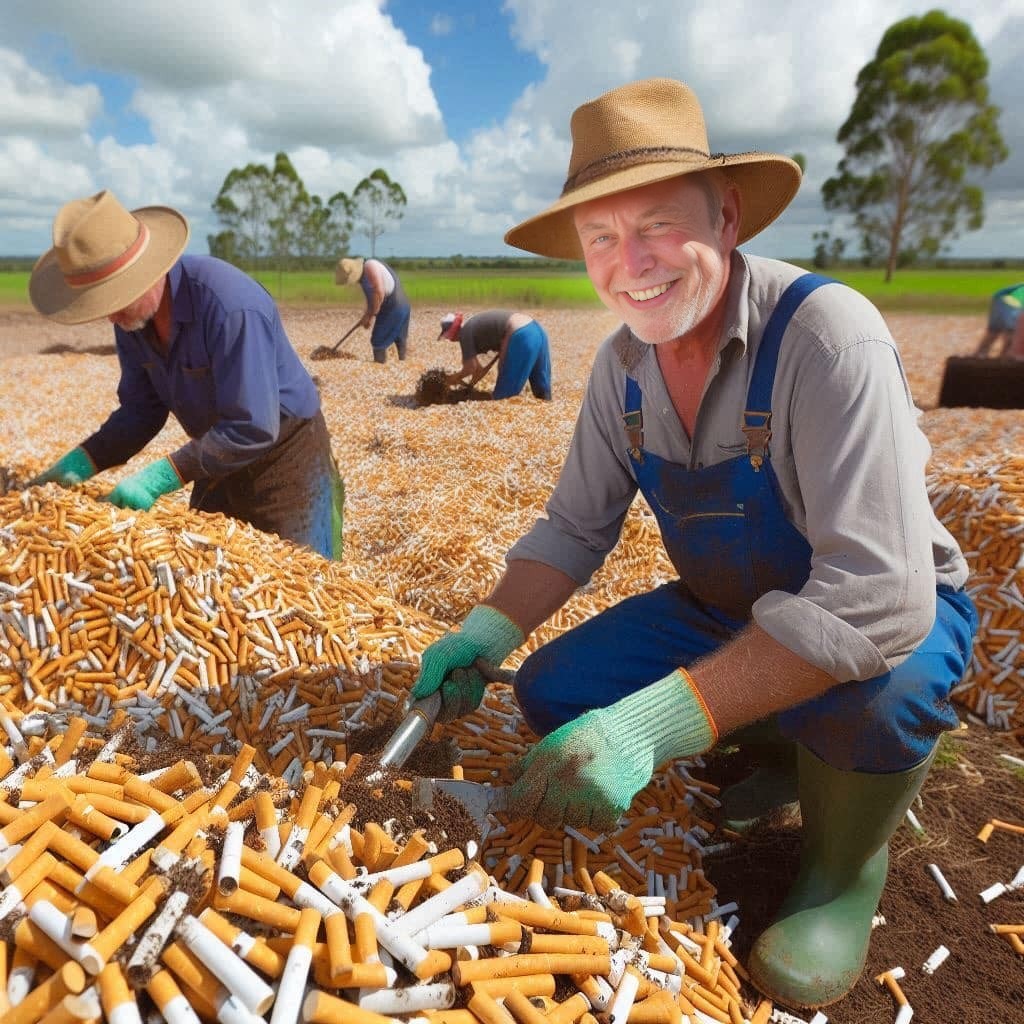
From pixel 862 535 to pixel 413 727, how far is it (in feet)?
4.21

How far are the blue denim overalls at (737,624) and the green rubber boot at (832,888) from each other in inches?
3.1

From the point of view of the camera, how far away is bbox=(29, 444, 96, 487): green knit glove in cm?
361

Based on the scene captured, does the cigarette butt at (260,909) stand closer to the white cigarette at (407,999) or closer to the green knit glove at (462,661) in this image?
the white cigarette at (407,999)

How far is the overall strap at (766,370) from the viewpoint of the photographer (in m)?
2.02

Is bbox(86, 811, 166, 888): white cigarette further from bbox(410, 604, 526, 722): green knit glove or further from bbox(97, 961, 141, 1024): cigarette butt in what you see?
bbox(410, 604, 526, 722): green knit glove

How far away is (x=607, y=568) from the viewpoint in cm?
498

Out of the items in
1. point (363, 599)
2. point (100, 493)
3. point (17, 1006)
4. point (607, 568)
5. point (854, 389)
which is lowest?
point (607, 568)

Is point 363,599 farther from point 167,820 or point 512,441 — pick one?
point 512,441

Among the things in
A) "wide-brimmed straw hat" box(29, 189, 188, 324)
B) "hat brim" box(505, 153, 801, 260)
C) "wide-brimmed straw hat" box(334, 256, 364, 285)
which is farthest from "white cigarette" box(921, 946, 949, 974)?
"wide-brimmed straw hat" box(334, 256, 364, 285)

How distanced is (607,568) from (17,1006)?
402 cm

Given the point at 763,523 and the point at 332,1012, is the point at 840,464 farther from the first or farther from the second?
the point at 332,1012

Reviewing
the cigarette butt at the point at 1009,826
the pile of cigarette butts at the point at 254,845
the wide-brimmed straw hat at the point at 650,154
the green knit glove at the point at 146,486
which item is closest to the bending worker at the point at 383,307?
the green knit glove at the point at 146,486

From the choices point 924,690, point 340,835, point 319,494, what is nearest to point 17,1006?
point 340,835

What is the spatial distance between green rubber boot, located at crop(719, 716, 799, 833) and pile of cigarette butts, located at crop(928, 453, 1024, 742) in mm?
1234
